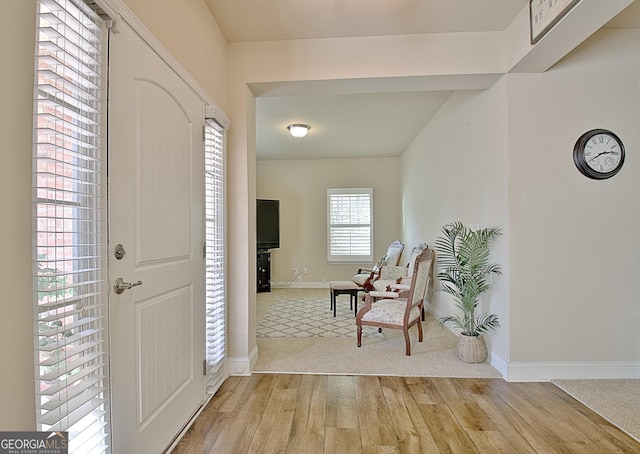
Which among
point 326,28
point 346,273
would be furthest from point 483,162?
point 346,273

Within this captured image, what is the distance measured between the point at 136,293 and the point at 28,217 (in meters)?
0.63

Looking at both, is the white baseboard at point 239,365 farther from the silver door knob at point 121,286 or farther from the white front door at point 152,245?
the silver door knob at point 121,286

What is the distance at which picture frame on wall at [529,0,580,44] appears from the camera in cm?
195

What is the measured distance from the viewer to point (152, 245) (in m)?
1.64

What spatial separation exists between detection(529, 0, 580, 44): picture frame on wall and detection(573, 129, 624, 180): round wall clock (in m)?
0.93

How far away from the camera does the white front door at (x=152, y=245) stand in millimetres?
1383

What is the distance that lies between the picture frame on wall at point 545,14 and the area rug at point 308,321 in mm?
3010

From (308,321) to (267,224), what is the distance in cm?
277

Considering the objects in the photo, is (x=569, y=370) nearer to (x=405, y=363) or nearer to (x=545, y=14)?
(x=405, y=363)

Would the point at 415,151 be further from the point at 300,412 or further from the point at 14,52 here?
the point at 14,52

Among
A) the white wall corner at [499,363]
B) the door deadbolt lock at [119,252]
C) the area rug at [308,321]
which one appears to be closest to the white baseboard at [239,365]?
the area rug at [308,321]

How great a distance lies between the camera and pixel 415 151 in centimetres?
566

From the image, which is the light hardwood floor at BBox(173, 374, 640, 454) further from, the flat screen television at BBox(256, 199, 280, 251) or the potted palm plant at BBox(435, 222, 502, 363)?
the flat screen television at BBox(256, 199, 280, 251)

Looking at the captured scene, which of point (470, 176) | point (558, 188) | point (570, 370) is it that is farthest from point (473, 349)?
point (470, 176)
